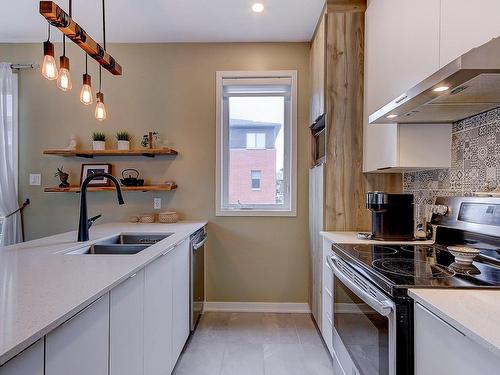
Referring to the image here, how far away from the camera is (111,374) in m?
1.09

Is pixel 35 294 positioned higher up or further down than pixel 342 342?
higher up

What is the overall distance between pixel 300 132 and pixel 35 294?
2585 mm

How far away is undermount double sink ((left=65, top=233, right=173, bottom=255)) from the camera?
184 cm

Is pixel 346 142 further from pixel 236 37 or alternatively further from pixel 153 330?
pixel 153 330

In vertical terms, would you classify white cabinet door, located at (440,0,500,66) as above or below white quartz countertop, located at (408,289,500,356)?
above

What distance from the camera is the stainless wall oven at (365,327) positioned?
3.48 feet

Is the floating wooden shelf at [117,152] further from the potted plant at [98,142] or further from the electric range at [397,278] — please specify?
the electric range at [397,278]

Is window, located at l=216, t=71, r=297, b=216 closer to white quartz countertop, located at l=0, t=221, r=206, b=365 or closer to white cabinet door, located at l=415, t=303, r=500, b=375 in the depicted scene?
white quartz countertop, located at l=0, t=221, r=206, b=365

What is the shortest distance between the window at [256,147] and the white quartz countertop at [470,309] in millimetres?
2122

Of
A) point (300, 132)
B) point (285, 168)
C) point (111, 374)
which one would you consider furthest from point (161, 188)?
point (111, 374)

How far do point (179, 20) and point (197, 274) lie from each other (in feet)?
7.26

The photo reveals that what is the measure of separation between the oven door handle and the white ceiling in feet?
6.83

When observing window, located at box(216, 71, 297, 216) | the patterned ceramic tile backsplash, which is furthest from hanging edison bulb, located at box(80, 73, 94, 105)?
the patterned ceramic tile backsplash

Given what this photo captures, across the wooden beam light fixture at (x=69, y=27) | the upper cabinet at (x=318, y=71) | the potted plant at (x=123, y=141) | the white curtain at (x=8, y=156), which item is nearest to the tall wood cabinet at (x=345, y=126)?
the upper cabinet at (x=318, y=71)
